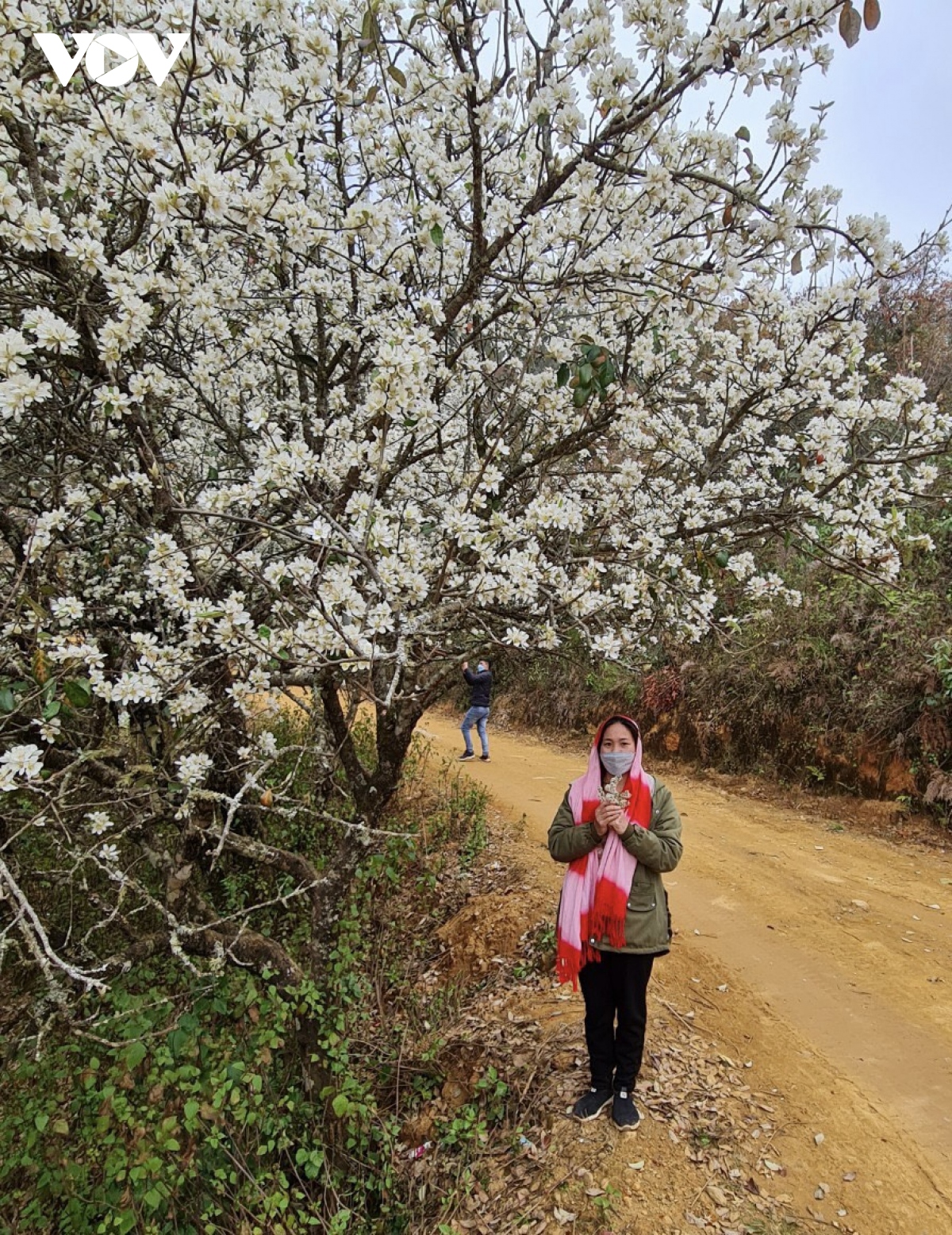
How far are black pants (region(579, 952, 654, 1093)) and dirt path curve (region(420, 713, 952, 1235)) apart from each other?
0.97m

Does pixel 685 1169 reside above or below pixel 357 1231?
above

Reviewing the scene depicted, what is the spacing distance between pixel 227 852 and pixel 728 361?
518cm

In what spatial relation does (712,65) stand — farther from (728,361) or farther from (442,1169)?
(442,1169)

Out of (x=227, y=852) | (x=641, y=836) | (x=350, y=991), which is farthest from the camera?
(x=227, y=852)

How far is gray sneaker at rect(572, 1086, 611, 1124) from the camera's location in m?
2.97

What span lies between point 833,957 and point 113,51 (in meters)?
6.13

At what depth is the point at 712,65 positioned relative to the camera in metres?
2.42

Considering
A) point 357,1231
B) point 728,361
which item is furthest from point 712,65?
point 357,1231

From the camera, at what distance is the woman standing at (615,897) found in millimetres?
2725

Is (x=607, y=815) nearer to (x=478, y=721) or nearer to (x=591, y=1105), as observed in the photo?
(x=591, y=1105)

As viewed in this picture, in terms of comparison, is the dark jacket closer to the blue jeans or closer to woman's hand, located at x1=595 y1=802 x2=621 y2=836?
the blue jeans

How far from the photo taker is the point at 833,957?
4.48 m

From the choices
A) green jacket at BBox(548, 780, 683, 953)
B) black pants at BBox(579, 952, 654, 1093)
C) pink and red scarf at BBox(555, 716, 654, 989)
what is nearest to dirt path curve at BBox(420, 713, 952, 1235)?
black pants at BBox(579, 952, 654, 1093)

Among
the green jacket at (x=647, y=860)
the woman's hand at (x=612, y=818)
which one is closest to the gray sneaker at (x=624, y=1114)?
the green jacket at (x=647, y=860)
